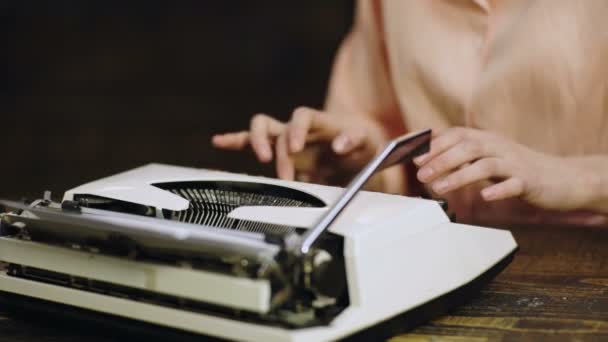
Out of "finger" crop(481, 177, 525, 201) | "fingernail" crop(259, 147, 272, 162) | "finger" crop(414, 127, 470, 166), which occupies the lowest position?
"finger" crop(481, 177, 525, 201)

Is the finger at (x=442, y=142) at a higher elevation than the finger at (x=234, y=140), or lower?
higher

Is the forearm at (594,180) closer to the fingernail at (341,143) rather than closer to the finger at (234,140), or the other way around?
the fingernail at (341,143)

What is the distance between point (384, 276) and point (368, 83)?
0.93 meters

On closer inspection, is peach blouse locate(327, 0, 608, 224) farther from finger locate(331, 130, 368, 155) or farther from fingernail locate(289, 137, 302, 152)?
fingernail locate(289, 137, 302, 152)

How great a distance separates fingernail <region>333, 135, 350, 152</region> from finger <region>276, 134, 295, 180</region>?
8cm

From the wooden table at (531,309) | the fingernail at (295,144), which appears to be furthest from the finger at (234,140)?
the wooden table at (531,309)

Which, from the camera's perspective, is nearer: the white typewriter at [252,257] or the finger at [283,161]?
the white typewriter at [252,257]

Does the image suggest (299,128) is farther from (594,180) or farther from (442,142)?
(594,180)

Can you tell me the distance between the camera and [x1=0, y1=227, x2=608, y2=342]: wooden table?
0.87 metres

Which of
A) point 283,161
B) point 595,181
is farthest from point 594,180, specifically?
point 283,161

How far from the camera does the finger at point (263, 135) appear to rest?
130 centimetres

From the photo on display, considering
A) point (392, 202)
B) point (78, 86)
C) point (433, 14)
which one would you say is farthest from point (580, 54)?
point (78, 86)

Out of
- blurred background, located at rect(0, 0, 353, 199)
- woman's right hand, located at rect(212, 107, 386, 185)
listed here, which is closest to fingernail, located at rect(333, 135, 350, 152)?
woman's right hand, located at rect(212, 107, 386, 185)

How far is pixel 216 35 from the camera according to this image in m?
4.14
